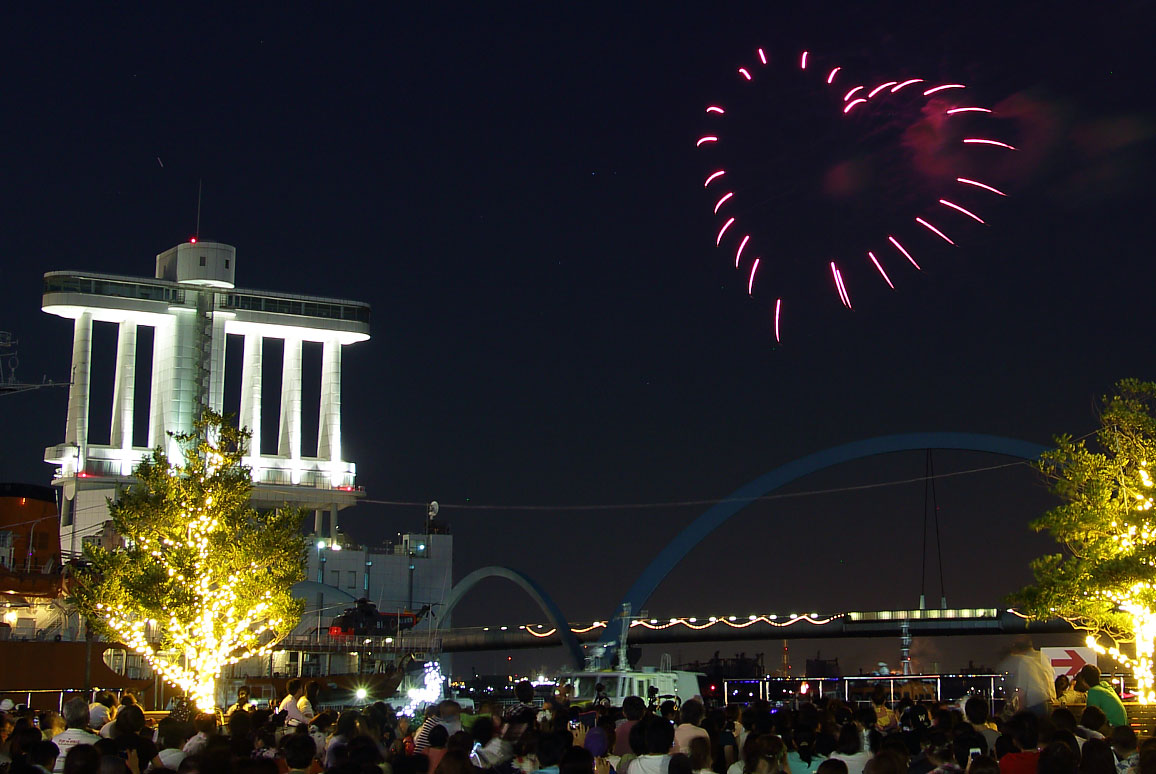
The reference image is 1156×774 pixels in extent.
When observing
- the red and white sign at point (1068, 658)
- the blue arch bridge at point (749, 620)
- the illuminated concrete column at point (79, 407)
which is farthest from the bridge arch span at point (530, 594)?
the red and white sign at point (1068, 658)

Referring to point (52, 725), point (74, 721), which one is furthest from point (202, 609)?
point (74, 721)

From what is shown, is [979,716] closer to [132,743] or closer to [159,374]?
[132,743]

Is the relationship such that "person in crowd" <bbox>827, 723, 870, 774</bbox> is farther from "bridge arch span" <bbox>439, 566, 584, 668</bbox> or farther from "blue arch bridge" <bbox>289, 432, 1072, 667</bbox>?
"bridge arch span" <bbox>439, 566, 584, 668</bbox>

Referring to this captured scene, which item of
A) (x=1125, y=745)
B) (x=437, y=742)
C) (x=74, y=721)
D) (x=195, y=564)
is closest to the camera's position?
(x=1125, y=745)

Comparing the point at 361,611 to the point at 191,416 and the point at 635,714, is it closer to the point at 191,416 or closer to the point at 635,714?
the point at 191,416

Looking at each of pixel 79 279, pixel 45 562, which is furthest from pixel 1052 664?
pixel 79 279
